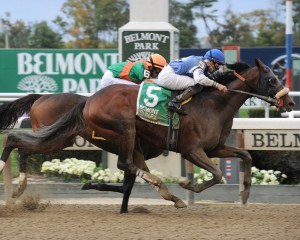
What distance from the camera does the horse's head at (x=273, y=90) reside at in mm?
8031

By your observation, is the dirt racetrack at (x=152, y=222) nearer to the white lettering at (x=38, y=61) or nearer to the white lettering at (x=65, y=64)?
the white lettering at (x=65, y=64)

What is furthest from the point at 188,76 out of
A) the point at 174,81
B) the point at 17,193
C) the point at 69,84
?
the point at 69,84

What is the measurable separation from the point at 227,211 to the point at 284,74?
38.6 ft

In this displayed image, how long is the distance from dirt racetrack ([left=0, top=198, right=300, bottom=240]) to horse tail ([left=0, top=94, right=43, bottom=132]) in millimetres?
1079

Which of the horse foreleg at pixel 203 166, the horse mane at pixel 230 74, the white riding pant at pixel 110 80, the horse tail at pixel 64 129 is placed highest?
the horse mane at pixel 230 74

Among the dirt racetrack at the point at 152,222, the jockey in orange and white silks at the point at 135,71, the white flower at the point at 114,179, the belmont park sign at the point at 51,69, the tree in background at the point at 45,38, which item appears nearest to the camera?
the dirt racetrack at the point at 152,222

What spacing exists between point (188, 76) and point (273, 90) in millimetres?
851

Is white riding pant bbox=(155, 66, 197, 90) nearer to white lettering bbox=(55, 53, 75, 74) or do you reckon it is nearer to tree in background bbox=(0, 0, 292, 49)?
white lettering bbox=(55, 53, 75, 74)

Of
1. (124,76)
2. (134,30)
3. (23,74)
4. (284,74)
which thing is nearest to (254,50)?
(284,74)

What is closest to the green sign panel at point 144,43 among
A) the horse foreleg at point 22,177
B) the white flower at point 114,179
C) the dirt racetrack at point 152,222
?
the white flower at point 114,179

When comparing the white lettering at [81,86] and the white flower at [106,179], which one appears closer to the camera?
the white flower at [106,179]

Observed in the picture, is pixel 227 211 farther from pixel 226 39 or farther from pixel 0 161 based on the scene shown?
pixel 226 39

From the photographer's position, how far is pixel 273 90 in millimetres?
8102

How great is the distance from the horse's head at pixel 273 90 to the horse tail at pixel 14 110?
2.64 m
